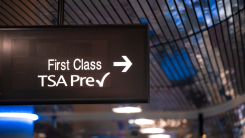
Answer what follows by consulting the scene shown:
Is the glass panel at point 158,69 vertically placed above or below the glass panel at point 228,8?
below

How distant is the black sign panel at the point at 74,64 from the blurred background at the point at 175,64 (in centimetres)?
201

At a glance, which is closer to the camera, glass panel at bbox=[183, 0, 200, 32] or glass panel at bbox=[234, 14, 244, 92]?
glass panel at bbox=[183, 0, 200, 32]

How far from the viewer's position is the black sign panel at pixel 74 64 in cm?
420

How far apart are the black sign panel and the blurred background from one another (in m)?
2.01

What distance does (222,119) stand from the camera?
15102 millimetres

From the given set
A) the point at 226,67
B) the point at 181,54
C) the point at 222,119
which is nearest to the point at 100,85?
the point at 181,54

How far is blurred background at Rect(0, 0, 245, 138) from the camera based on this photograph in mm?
6598

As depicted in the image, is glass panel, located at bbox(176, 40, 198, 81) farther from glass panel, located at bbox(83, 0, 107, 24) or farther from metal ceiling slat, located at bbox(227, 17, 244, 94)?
glass panel, located at bbox(83, 0, 107, 24)

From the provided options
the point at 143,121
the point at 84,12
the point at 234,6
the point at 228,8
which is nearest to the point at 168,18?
the point at 228,8

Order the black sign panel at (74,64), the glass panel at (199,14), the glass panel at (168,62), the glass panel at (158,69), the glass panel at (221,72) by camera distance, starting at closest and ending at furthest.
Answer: the black sign panel at (74,64), the glass panel at (199,14), the glass panel at (221,72), the glass panel at (168,62), the glass panel at (158,69)

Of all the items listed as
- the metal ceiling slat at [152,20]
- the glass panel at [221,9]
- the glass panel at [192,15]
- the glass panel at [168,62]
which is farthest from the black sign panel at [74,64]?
the glass panel at [168,62]

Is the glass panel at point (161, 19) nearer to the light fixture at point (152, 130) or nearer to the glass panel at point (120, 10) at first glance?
the glass panel at point (120, 10)

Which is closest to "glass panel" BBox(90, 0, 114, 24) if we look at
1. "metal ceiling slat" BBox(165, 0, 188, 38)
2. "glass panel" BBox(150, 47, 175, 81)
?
"metal ceiling slat" BBox(165, 0, 188, 38)

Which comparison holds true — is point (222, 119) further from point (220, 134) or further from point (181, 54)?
point (181, 54)
